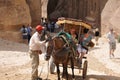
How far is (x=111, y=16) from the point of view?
104ft

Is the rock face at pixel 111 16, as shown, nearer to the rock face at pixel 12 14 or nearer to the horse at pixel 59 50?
the rock face at pixel 12 14

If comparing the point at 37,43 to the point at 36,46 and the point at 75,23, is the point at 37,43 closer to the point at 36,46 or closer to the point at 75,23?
the point at 36,46

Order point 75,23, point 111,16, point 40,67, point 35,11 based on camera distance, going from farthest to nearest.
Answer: point 35,11 < point 111,16 < point 40,67 < point 75,23

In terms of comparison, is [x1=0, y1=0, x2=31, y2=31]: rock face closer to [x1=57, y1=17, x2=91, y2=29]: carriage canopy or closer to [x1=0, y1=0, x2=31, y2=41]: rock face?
[x1=0, y1=0, x2=31, y2=41]: rock face

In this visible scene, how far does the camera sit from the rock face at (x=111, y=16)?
30223 millimetres

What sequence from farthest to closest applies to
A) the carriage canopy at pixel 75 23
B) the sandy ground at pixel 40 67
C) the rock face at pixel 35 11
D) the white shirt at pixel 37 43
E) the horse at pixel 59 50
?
1. the rock face at pixel 35 11
2. the sandy ground at pixel 40 67
3. the carriage canopy at pixel 75 23
4. the white shirt at pixel 37 43
5. the horse at pixel 59 50

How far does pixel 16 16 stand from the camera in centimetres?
2681

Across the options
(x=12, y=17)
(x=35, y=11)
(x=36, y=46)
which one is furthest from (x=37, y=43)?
(x=35, y=11)

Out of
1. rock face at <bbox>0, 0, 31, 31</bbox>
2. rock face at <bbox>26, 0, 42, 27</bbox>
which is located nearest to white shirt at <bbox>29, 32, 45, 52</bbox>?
rock face at <bbox>0, 0, 31, 31</bbox>

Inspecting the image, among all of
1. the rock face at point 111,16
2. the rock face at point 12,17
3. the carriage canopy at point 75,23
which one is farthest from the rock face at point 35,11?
the carriage canopy at point 75,23

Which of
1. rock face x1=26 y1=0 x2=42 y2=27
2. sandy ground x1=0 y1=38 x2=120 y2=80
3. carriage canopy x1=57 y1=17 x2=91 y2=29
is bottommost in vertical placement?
sandy ground x1=0 y1=38 x2=120 y2=80

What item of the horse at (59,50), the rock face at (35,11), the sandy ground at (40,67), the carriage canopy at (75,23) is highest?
the rock face at (35,11)

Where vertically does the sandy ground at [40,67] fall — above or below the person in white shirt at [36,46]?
below

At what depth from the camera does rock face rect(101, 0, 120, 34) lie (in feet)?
99.2
